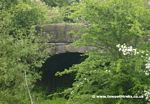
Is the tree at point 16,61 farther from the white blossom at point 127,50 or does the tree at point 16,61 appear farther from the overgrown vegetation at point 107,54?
the white blossom at point 127,50

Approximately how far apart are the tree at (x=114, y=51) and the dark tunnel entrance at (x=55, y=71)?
378 cm

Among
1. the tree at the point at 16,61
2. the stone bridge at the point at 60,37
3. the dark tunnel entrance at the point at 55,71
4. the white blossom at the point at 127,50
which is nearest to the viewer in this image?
the white blossom at the point at 127,50

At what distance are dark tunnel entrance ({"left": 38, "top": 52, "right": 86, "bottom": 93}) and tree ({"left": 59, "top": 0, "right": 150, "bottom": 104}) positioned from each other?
3782mm

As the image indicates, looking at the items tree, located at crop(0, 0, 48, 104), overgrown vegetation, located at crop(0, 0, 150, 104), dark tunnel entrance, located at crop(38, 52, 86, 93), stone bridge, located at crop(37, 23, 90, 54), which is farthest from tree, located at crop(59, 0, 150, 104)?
dark tunnel entrance, located at crop(38, 52, 86, 93)

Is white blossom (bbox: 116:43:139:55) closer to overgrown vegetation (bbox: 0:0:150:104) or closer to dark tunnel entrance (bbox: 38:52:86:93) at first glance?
overgrown vegetation (bbox: 0:0:150:104)

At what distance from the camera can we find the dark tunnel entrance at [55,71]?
13.7 meters

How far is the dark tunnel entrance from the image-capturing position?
1374 centimetres

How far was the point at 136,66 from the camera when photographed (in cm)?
909

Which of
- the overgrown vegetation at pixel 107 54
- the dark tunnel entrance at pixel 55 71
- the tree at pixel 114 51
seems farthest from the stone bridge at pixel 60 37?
the tree at pixel 114 51

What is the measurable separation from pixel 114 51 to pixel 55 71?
16.2ft

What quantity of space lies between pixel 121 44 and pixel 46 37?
3.68 m

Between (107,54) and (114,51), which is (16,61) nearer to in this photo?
(107,54)

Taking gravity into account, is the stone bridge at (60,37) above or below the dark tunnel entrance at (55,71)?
above

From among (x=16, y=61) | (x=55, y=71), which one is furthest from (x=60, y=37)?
(x=16, y=61)
